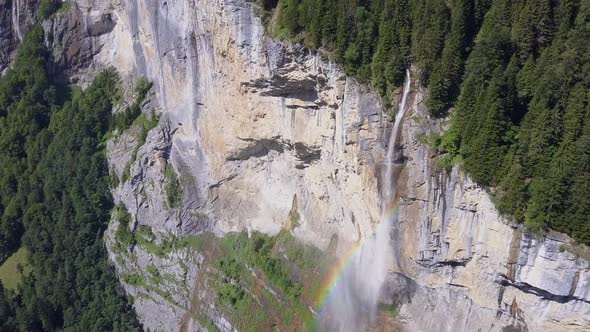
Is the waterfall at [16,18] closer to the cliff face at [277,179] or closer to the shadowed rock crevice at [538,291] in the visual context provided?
the cliff face at [277,179]

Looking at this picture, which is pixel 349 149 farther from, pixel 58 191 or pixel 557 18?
pixel 58 191

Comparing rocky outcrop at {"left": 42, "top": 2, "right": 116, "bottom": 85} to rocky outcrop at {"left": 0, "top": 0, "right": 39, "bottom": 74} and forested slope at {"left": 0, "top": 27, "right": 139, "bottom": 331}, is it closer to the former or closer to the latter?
forested slope at {"left": 0, "top": 27, "right": 139, "bottom": 331}

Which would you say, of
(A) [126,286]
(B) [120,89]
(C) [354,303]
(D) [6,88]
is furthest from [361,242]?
(D) [6,88]

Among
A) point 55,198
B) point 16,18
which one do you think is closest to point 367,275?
point 55,198

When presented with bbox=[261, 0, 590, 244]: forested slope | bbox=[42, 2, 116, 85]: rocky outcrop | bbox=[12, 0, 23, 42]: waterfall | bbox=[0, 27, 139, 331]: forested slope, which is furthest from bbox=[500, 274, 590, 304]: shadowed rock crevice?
bbox=[12, 0, 23, 42]: waterfall

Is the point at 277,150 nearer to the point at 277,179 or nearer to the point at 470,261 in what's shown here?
the point at 277,179

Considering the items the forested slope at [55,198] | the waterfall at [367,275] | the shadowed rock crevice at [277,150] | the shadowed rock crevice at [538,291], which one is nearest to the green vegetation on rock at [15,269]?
the forested slope at [55,198]
